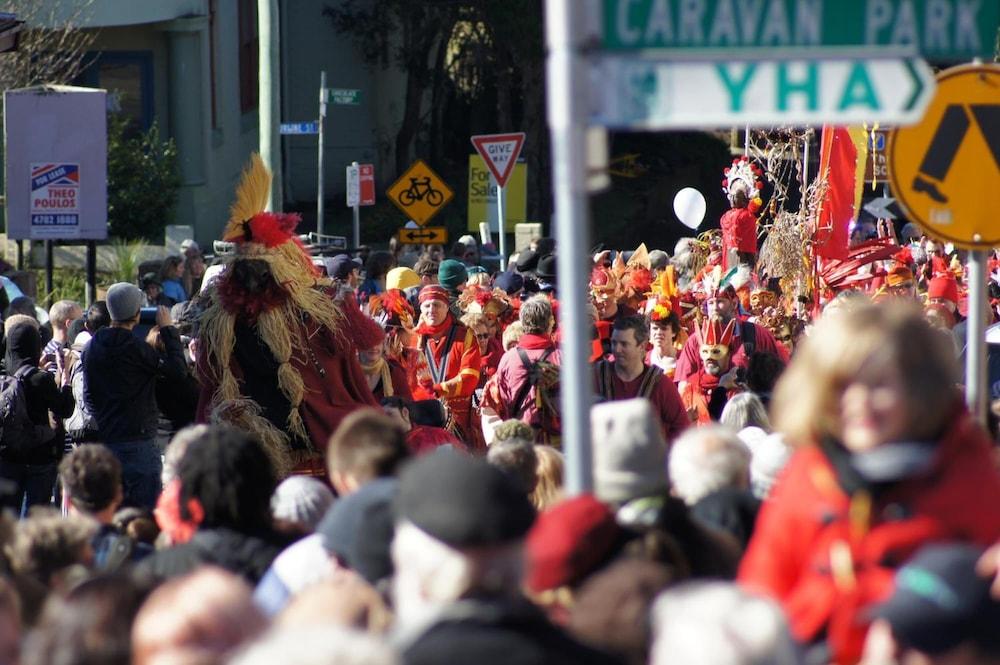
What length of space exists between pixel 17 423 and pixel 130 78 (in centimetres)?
2067

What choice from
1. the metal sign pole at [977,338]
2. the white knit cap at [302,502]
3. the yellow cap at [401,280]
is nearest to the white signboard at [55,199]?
the yellow cap at [401,280]

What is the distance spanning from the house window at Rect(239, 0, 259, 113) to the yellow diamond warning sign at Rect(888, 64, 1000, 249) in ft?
88.2

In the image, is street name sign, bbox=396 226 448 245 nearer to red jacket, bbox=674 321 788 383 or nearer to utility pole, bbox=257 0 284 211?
utility pole, bbox=257 0 284 211

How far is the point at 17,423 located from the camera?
832cm

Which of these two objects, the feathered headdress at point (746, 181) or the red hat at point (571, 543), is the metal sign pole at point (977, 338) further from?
the feathered headdress at point (746, 181)

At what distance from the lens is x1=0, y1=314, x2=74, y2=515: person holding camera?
27.3 feet

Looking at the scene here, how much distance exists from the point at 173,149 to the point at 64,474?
2249 cm

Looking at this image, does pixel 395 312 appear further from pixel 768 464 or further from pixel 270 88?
pixel 768 464

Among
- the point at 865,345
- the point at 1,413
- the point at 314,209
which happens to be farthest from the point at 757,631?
A: the point at 314,209

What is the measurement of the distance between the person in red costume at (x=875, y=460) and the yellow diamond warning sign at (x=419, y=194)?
16.3m

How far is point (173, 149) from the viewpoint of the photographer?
27.1 meters

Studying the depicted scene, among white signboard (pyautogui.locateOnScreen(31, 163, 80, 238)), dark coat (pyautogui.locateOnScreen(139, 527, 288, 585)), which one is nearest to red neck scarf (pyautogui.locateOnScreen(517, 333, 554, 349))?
dark coat (pyautogui.locateOnScreen(139, 527, 288, 585))

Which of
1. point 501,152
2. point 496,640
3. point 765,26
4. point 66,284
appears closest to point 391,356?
point 765,26

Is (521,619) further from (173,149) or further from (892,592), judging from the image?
(173,149)
